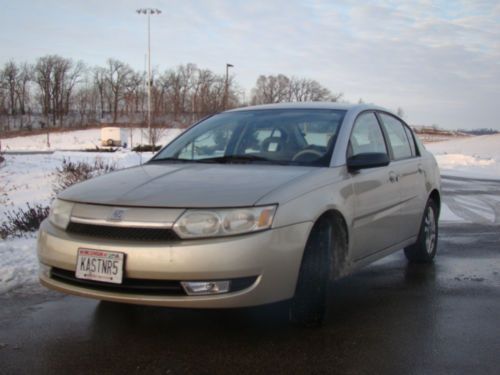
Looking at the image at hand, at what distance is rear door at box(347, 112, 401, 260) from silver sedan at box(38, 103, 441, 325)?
0.02m

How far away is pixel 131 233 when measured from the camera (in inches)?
132

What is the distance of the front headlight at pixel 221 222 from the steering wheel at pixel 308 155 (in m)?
1.05

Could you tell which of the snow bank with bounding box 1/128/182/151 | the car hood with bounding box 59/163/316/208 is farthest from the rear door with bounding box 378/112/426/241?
the snow bank with bounding box 1/128/182/151

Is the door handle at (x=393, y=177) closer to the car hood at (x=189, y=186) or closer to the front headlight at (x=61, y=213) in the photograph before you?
the car hood at (x=189, y=186)

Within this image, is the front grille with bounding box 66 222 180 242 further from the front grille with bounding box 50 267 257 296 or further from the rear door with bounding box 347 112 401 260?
the rear door with bounding box 347 112 401 260

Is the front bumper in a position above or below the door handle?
below

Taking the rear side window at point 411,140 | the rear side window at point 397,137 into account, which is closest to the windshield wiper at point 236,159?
the rear side window at point 397,137

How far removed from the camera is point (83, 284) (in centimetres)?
349

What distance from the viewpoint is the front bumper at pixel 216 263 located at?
3.22 metres

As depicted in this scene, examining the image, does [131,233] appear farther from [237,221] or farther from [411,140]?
[411,140]

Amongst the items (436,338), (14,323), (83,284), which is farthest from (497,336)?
(14,323)

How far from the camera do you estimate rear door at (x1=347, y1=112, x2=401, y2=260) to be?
14.2ft

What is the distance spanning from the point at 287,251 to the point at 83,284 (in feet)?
4.14

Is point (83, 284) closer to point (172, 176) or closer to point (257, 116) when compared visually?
point (172, 176)
